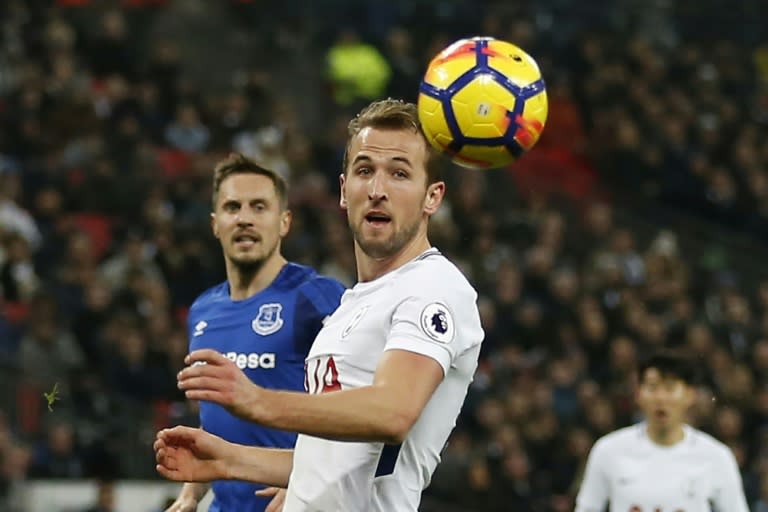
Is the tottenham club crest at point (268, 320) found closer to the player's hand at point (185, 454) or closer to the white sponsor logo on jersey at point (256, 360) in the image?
the white sponsor logo on jersey at point (256, 360)

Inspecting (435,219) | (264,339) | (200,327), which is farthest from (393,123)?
(435,219)

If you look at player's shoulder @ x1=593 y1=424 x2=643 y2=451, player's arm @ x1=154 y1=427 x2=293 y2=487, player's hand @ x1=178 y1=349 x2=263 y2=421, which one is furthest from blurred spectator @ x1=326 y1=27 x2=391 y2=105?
player's hand @ x1=178 y1=349 x2=263 y2=421

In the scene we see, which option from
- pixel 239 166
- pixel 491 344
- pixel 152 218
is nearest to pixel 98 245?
pixel 152 218

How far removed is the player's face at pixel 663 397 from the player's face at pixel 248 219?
2.20 m

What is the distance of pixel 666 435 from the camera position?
7621 millimetres

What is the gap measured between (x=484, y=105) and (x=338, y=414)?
89.1 inches

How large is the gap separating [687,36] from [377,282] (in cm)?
1824

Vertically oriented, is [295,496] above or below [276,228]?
below

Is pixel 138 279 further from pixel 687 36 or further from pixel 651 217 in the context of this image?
pixel 687 36

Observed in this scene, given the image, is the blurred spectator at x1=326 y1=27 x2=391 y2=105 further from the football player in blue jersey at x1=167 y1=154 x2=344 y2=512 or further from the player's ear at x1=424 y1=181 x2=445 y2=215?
the player's ear at x1=424 y1=181 x2=445 y2=215

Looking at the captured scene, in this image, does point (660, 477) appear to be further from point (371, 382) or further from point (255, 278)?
point (371, 382)

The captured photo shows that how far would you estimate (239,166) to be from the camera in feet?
21.5

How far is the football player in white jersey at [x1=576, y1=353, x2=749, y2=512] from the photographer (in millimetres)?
7383

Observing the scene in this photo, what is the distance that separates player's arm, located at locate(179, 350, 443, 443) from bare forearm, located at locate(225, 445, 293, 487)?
0.60m
